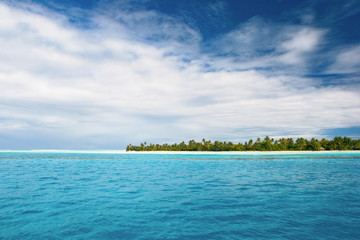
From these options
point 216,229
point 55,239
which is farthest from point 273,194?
point 55,239

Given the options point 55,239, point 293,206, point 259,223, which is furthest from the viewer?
point 293,206

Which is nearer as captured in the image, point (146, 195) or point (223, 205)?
point (223, 205)

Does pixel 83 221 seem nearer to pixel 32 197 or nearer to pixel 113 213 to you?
pixel 113 213

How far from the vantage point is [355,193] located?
19.6 meters

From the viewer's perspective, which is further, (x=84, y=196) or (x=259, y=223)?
(x=84, y=196)

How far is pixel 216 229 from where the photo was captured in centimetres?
1094

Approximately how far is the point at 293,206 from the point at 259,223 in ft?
16.4

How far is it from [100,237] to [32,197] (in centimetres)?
1262

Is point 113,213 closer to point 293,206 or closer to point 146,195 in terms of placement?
point 146,195

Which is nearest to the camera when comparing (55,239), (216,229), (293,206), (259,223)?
(55,239)

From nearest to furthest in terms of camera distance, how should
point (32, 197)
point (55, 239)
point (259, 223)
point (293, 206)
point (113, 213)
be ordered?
point (55, 239), point (259, 223), point (113, 213), point (293, 206), point (32, 197)

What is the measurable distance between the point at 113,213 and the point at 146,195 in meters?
5.76

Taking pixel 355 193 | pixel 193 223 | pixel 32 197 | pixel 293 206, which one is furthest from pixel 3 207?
pixel 355 193

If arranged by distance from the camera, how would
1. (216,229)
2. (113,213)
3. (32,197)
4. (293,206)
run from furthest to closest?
1. (32,197)
2. (293,206)
3. (113,213)
4. (216,229)
